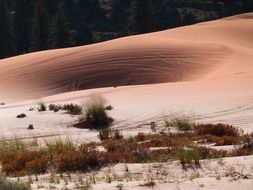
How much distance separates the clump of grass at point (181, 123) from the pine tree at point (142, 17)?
51.8 metres

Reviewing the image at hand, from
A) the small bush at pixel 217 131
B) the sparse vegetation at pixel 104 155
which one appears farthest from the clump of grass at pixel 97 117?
the sparse vegetation at pixel 104 155

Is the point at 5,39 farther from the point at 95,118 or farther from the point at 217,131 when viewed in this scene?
the point at 217,131

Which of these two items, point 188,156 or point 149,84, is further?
point 149,84


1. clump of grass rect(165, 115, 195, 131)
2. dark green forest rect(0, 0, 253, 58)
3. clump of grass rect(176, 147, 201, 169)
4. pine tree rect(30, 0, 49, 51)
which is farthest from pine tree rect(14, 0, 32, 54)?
clump of grass rect(176, 147, 201, 169)

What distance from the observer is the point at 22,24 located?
81375mm

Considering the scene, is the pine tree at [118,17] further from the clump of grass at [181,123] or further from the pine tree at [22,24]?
the clump of grass at [181,123]

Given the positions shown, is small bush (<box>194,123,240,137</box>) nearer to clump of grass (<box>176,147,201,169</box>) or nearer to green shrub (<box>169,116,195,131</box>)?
green shrub (<box>169,116,195,131</box>)

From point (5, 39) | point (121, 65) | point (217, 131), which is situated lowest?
point (217, 131)

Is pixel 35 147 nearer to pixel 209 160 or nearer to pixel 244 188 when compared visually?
pixel 209 160

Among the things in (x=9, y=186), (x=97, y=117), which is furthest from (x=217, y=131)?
(x=9, y=186)

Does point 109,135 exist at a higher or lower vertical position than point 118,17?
lower

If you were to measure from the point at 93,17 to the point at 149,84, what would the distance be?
208 ft

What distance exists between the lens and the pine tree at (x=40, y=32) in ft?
225

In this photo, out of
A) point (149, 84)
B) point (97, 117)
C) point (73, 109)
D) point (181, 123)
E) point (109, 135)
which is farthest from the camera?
point (149, 84)
